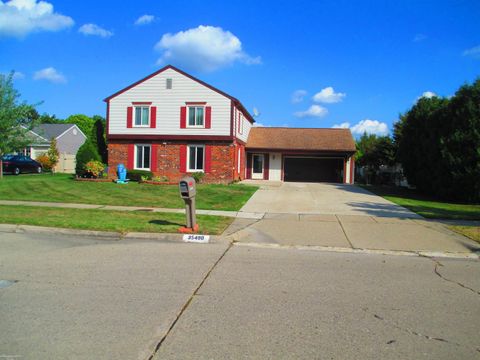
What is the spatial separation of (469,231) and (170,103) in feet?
66.4

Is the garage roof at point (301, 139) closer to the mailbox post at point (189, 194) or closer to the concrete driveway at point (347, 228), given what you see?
the concrete driveway at point (347, 228)

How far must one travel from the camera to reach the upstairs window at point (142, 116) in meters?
27.6

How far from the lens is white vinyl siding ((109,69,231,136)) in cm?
2642

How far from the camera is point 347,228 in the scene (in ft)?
37.0

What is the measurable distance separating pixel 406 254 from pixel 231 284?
4423 mm

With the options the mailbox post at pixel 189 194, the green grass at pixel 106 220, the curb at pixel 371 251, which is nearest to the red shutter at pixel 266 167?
the green grass at pixel 106 220

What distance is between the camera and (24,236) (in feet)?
31.0

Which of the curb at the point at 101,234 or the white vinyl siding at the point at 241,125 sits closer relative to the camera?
the curb at the point at 101,234

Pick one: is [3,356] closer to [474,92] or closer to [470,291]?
[470,291]

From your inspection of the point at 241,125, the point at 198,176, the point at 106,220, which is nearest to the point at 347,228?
the point at 106,220

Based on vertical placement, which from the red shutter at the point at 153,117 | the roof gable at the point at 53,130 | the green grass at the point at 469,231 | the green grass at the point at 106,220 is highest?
the roof gable at the point at 53,130

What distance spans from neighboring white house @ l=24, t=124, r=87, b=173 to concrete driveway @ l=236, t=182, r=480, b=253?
29.3m

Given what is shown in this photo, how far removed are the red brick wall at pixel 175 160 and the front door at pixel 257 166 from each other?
21.6ft

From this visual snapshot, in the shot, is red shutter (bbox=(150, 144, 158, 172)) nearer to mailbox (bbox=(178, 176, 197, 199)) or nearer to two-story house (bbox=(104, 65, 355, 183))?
two-story house (bbox=(104, 65, 355, 183))
